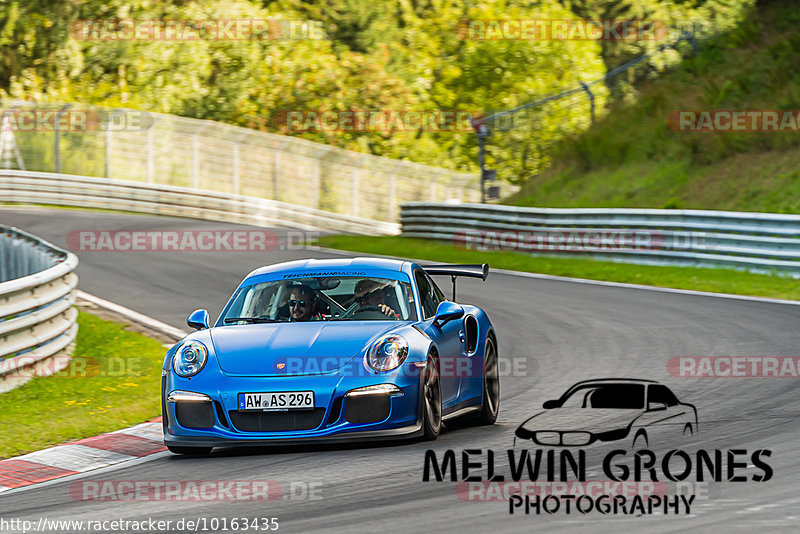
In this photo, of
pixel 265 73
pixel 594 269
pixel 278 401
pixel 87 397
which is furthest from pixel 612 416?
pixel 265 73

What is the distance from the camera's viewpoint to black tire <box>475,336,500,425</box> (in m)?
8.85

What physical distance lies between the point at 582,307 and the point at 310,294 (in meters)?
7.97

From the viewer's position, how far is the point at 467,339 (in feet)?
29.6

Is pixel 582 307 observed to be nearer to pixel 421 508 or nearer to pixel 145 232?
pixel 421 508

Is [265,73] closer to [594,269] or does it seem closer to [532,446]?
[594,269]

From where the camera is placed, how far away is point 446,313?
845cm

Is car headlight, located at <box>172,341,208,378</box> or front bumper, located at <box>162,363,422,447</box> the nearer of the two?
front bumper, located at <box>162,363,422,447</box>

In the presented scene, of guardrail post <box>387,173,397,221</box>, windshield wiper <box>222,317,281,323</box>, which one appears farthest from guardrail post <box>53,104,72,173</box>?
windshield wiper <box>222,317,281,323</box>

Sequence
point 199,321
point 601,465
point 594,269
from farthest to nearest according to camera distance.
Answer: point 594,269 → point 199,321 → point 601,465

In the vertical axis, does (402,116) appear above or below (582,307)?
above

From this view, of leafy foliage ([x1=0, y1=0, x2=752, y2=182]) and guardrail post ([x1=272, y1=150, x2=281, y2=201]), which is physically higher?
leafy foliage ([x1=0, y1=0, x2=752, y2=182])

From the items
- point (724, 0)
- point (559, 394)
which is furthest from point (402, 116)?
point (559, 394)

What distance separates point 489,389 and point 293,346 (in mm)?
1816

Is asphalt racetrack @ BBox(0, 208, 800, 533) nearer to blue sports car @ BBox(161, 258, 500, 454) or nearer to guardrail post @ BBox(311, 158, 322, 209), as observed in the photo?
blue sports car @ BBox(161, 258, 500, 454)
